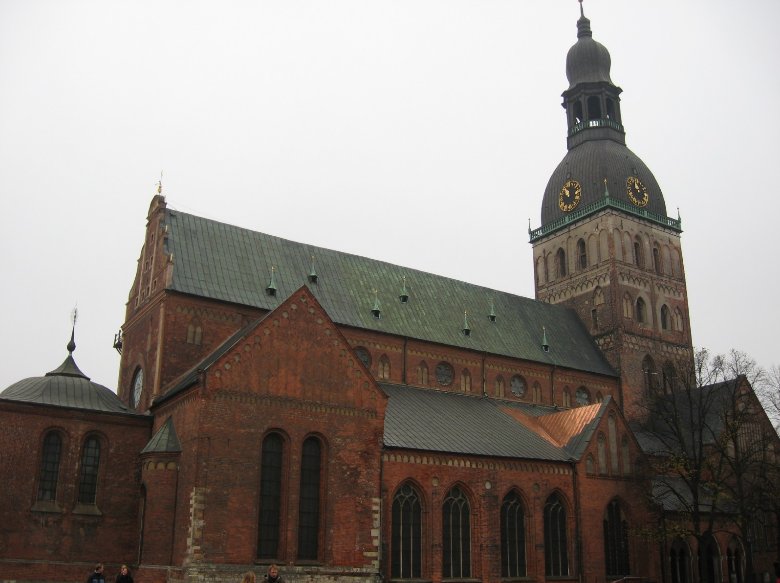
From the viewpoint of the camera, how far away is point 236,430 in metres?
29.9

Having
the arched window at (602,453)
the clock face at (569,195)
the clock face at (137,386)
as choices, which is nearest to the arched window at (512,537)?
the arched window at (602,453)

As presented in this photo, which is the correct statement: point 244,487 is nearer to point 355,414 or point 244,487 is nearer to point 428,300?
point 355,414

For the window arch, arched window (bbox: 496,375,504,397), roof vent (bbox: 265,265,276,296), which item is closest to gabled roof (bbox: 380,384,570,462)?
arched window (bbox: 496,375,504,397)

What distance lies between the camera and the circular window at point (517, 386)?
1860 inches

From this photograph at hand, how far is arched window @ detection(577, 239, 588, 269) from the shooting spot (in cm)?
5716

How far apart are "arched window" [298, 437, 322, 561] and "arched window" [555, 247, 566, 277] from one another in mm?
31980

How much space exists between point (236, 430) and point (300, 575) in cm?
577

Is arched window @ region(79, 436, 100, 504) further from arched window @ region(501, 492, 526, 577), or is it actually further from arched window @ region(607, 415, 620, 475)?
arched window @ region(607, 415, 620, 475)

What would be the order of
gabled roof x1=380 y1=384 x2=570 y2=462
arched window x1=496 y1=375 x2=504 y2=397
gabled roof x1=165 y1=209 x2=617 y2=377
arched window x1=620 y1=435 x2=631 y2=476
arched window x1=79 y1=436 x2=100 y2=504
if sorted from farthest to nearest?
1. arched window x1=496 y1=375 x2=504 y2=397
2. arched window x1=620 y1=435 x2=631 y2=476
3. gabled roof x1=165 y1=209 x2=617 y2=377
4. gabled roof x1=380 y1=384 x2=570 y2=462
5. arched window x1=79 y1=436 x2=100 y2=504

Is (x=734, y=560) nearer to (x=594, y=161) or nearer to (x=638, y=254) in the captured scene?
(x=638, y=254)

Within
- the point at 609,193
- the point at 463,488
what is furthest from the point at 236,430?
the point at 609,193

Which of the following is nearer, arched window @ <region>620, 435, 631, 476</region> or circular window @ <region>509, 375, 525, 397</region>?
arched window @ <region>620, 435, 631, 476</region>

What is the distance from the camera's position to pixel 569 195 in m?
58.7

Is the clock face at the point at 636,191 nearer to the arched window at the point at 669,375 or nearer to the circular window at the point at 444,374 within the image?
the arched window at the point at 669,375
